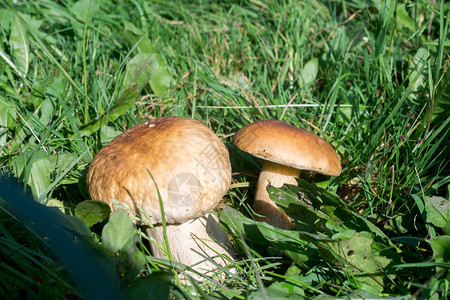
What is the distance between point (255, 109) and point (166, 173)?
52.1 inches

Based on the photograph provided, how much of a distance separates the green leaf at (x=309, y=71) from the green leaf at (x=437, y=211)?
5.21 feet

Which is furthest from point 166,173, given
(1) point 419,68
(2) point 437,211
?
(1) point 419,68

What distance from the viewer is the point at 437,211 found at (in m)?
1.87

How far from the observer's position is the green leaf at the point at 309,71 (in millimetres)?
3203

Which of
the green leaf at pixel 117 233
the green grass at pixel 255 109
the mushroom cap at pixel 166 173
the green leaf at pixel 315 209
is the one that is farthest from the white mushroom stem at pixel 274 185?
the green leaf at pixel 117 233

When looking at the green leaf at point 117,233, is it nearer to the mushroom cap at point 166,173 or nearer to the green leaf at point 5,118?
the mushroom cap at point 166,173

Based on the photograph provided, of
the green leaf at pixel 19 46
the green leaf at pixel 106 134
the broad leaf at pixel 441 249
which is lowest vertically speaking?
the broad leaf at pixel 441 249

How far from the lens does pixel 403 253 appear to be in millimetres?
1766

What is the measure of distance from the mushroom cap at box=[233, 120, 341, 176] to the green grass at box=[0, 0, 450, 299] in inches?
6.2

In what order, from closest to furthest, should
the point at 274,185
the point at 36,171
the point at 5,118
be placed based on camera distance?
the point at 36,171 → the point at 274,185 → the point at 5,118

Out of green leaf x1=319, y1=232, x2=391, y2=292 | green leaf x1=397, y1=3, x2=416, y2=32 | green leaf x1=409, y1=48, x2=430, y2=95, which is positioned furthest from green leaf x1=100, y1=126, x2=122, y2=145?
green leaf x1=397, y1=3, x2=416, y2=32

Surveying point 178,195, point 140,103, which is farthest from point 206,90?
point 178,195

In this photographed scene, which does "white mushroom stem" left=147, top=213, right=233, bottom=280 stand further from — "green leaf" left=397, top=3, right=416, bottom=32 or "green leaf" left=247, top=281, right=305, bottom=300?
"green leaf" left=397, top=3, right=416, bottom=32

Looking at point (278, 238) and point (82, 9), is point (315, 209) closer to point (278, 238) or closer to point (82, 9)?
point (278, 238)
